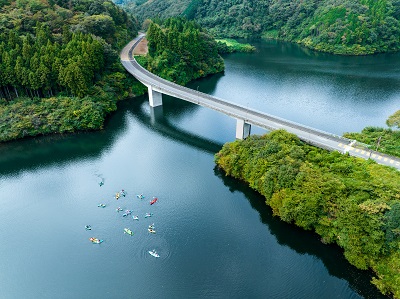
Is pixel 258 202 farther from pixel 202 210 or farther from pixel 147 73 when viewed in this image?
pixel 147 73

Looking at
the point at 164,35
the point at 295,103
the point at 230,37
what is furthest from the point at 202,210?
the point at 230,37

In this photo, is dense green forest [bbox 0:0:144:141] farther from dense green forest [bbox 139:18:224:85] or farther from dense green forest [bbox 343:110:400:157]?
dense green forest [bbox 343:110:400:157]

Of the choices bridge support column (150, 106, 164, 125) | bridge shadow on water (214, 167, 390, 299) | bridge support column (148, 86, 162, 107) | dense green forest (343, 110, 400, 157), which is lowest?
bridge support column (150, 106, 164, 125)

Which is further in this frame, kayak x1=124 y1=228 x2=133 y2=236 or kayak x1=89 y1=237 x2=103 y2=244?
kayak x1=124 y1=228 x2=133 y2=236

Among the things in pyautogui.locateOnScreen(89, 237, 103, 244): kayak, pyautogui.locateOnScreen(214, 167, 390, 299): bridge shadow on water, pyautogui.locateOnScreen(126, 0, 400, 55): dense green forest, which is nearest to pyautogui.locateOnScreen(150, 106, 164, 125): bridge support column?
pyautogui.locateOnScreen(214, 167, 390, 299): bridge shadow on water

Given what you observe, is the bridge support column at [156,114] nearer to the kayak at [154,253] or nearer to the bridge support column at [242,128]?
the bridge support column at [242,128]

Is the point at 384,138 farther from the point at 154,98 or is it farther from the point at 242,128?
the point at 154,98

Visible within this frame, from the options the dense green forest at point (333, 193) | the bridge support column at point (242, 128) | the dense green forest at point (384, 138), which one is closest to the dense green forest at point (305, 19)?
the dense green forest at point (384, 138)
